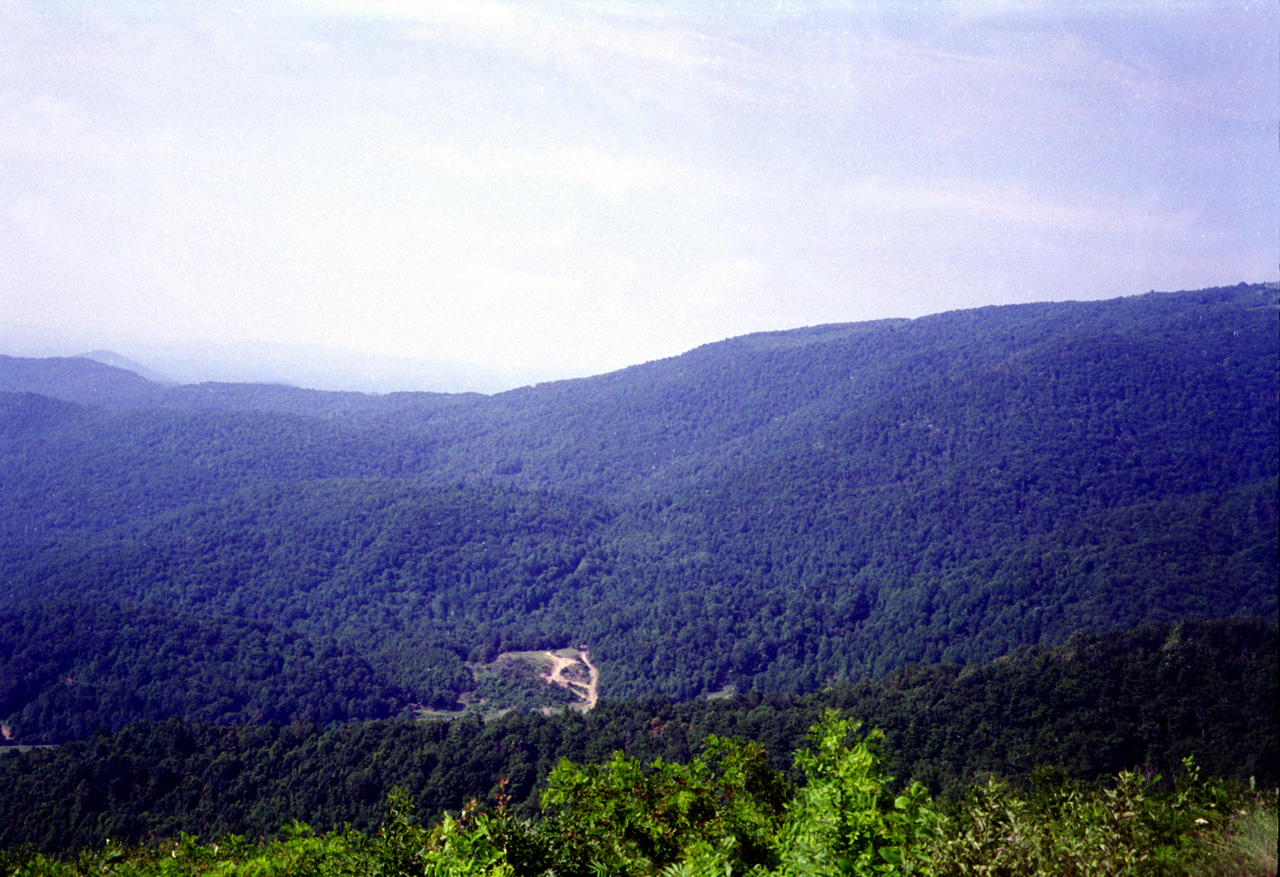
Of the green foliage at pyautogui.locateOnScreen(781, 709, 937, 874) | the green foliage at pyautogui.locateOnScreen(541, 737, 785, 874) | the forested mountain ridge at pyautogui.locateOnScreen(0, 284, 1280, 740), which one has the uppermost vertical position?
the green foliage at pyautogui.locateOnScreen(781, 709, 937, 874)

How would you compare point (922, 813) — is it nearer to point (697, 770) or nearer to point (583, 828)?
point (583, 828)

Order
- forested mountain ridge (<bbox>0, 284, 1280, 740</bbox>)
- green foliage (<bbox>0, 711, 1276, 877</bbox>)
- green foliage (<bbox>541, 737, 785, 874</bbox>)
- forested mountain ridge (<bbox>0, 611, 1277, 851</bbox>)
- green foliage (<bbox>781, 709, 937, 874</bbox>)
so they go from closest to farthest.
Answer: green foliage (<bbox>0, 711, 1276, 877</bbox>)
green foliage (<bbox>781, 709, 937, 874</bbox>)
green foliage (<bbox>541, 737, 785, 874</bbox>)
forested mountain ridge (<bbox>0, 611, 1277, 851</bbox>)
forested mountain ridge (<bbox>0, 284, 1280, 740</bbox>)

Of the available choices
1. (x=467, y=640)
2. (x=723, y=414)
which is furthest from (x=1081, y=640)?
(x=723, y=414)

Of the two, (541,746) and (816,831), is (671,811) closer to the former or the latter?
(816,831)

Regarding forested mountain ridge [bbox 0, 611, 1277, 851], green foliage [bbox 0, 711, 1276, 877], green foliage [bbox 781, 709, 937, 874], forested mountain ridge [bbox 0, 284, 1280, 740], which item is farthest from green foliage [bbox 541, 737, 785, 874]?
forested mountain ridge [bbox 0, 284, 1280, 740]

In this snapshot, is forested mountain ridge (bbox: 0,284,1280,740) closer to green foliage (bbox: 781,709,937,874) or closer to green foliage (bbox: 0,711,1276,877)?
green foliage (bbox: 0,711,1276,877)

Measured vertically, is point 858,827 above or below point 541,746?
above

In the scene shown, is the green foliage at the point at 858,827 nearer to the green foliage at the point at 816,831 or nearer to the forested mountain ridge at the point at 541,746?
the green foliage at the point at 816,831

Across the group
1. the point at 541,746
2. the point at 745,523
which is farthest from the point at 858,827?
the point at 745,523
